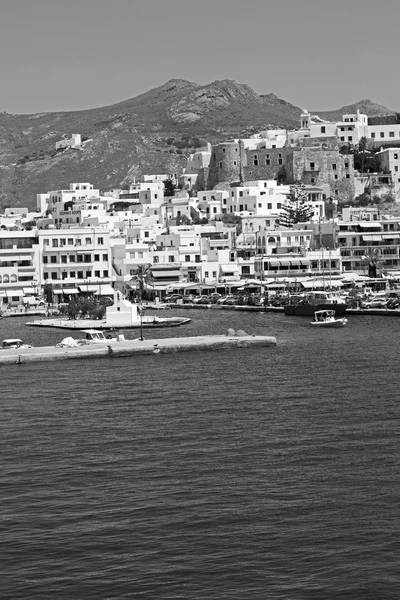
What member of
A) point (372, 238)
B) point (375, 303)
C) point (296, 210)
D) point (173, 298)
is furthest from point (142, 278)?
point (375, 303)

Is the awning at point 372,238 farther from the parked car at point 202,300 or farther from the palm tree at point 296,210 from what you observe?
the parked car at point 202,300

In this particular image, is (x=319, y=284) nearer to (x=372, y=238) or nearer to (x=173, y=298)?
(x=173, y=298)

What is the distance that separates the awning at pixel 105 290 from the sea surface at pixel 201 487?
47702 mm

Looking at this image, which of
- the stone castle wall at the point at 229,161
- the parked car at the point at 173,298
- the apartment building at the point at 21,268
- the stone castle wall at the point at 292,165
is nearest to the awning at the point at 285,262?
the parked car at the point at 173,298

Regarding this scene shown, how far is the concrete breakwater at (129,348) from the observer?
4900 cm

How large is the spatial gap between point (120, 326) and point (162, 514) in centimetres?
4496

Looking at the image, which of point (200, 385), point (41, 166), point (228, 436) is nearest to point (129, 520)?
point (228, 436)

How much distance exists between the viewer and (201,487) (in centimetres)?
2469

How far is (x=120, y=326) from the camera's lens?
67.6 meters

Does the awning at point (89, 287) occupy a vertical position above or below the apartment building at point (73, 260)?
below

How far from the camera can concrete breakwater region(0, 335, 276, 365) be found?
49.0 metres

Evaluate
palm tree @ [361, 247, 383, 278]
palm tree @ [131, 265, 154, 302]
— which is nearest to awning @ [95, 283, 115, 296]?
palm tree @ [131, 265, 154, 302]

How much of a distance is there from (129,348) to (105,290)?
131 feet

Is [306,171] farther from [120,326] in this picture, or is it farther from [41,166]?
[41,166]
